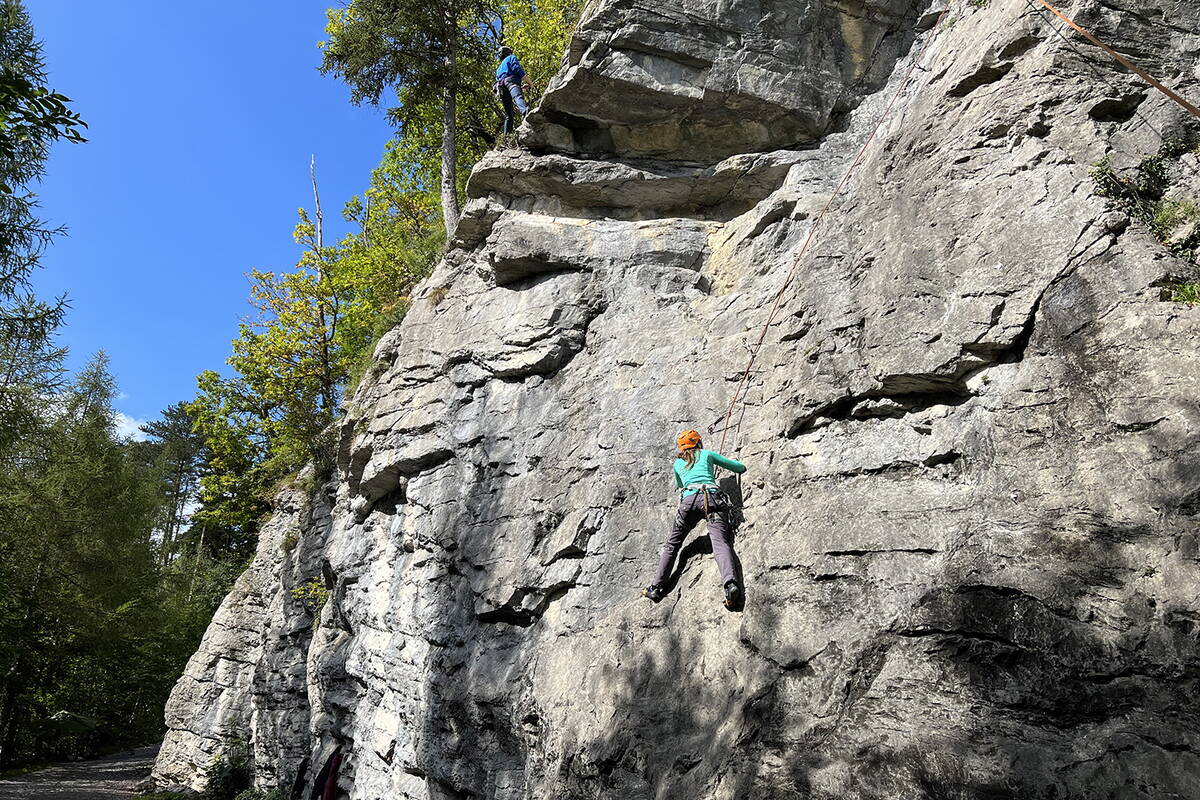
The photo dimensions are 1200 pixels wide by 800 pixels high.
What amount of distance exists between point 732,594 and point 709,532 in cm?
65

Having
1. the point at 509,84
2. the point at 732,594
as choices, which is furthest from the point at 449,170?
the point at 732,594

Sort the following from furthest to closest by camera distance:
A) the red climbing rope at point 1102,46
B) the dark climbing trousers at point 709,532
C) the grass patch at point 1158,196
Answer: the dark climbing trousers at point 709,532
the red climbing rope at point 1102,46
the grass patch at point 1158,196

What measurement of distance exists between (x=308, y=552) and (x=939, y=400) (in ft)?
53.9

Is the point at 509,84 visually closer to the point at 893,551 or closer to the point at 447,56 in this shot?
the point at 447,56

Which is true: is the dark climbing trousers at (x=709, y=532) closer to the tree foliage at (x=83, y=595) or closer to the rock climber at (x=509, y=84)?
the rock climber at (x=509, y=84)

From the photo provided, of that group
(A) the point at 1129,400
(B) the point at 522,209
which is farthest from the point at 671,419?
(B) the point at 522,209

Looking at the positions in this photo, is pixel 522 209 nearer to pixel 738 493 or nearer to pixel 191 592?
pixel 738 493

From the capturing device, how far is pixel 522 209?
11555 millimetres

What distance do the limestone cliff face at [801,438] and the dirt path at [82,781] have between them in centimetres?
1034

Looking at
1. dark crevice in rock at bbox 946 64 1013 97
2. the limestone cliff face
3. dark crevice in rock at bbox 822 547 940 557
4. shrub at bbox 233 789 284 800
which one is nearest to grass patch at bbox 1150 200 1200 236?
the limestone cliff face

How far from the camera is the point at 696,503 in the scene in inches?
268

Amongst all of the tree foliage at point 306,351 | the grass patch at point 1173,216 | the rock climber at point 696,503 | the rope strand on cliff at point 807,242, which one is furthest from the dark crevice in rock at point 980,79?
the tree foliage at point 306,351

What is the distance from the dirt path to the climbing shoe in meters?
19.6

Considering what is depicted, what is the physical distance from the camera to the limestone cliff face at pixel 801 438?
441cm
